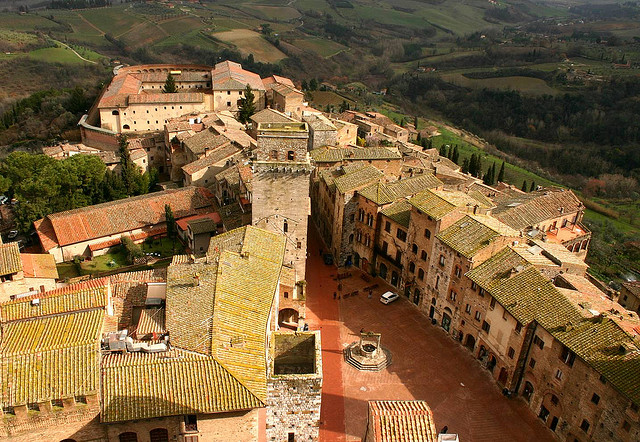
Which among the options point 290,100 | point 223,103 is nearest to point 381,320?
point 290,100

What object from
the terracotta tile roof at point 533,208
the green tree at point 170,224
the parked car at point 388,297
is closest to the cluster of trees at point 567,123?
the terracotta tile roof at point 533,208

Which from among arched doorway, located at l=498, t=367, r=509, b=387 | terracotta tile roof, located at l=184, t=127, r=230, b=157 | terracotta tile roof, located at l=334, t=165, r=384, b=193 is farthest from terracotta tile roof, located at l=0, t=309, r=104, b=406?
terracotta tile roof, located at l=184, t=127, r=230, b=157

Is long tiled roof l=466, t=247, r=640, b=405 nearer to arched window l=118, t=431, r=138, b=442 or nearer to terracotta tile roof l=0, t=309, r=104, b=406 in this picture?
arched window l=118, t=431, r=138, b=442

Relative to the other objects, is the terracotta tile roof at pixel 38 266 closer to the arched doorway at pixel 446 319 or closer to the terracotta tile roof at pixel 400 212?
the terracotta tile roof at pixel 400 212

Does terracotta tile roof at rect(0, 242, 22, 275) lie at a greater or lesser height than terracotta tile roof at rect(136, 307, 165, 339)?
lesser

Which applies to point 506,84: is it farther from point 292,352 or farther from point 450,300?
point 292,352
